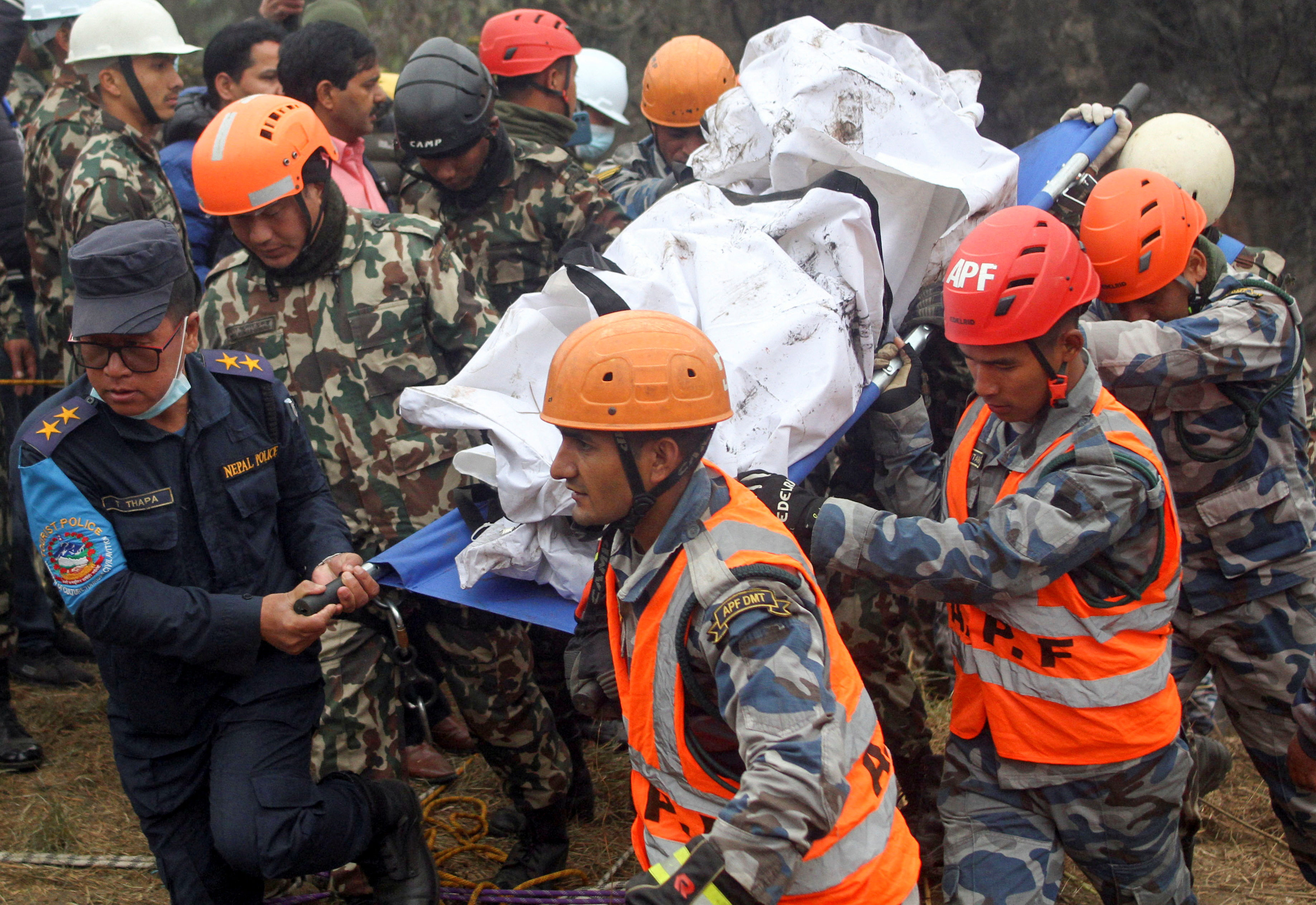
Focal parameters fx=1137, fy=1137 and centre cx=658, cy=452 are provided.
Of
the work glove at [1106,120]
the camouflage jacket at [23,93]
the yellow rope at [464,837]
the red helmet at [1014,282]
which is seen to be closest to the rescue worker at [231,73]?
the camouflage jacket at [23,93]

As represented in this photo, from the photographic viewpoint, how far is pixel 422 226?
3.80 meters

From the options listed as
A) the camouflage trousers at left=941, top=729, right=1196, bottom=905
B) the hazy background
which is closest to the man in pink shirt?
the camouflage trousers at left=941, top=729, right=1196, bottom=905

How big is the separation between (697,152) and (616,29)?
203 inches

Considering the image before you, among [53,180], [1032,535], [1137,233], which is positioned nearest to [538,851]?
[1032,535]

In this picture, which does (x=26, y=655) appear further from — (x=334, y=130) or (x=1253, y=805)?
(x=1253, y=805)

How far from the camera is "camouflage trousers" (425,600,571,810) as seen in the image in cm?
373

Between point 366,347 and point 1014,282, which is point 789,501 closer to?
point 1014,282

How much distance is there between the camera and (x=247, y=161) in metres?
3.36

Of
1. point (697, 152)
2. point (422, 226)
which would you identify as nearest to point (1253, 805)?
point (697, 152)

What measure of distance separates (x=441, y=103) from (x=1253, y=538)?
307cm

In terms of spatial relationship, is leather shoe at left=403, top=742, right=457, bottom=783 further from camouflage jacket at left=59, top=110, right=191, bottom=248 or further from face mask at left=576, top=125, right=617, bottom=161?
face mask at left=576, top=125, right=617, bottom=161

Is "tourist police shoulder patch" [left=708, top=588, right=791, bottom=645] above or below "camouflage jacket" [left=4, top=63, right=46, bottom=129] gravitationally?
above

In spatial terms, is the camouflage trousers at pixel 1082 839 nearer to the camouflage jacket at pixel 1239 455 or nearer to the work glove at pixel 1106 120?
the camouflage jacket at pixel 1239 455

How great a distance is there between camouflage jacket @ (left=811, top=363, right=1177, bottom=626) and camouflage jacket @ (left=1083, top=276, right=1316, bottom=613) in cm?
62
